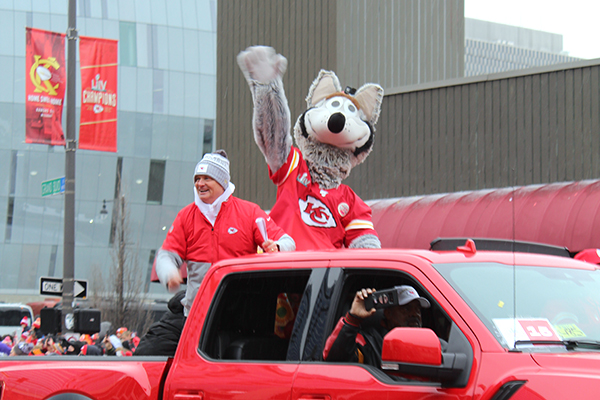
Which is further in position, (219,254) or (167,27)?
(167,27)

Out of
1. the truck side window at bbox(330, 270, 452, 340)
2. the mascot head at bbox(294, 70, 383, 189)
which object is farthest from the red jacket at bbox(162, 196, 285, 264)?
the truck side window at bbox(330, 270, 452, 340)

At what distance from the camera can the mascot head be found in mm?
6277

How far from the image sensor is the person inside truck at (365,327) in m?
3.09

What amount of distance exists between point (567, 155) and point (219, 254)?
9724 mm

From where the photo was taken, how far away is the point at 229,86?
19.4 meters

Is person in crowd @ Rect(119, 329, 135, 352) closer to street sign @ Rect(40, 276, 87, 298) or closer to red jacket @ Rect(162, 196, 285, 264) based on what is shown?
street sign @ Rect(40, 276, 87, 298)

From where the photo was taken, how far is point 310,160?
6297 millimetres

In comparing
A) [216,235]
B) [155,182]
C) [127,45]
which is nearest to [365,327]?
[216,235]

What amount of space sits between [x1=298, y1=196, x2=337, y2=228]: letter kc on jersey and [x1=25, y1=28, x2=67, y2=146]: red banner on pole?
10101 millimetres

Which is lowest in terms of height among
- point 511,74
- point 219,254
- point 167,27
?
point 219,254

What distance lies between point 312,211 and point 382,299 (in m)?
2.76

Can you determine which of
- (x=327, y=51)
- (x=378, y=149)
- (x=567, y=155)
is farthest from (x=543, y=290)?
(x=327, y=51)

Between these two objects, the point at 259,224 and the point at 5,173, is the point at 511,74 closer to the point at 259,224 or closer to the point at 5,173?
the point at 259,224

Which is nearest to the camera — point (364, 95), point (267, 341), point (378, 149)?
point (267, 341)
